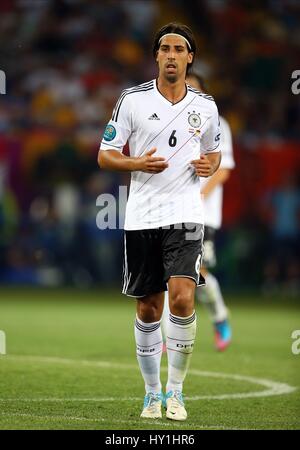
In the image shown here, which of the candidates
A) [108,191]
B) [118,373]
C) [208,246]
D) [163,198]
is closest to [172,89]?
[163,198]

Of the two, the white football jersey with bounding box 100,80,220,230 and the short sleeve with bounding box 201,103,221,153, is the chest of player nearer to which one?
the white football jersey with bounding box 100,80,220,230

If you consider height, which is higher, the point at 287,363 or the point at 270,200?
the point at 270,200

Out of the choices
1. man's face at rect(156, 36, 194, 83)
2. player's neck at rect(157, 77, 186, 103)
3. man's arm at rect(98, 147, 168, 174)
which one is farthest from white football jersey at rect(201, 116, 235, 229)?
man's arm at rect(98, 147, 168, 174)

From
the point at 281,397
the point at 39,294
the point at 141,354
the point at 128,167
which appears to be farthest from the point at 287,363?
the point at 39,294

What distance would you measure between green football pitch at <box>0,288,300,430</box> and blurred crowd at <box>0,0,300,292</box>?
4.15m

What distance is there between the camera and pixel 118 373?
817 centimetres

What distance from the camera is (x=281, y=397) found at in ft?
23.0

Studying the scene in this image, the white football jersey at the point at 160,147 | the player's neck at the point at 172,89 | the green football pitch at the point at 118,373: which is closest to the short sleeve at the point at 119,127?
the white football jersey at the point at 160,147

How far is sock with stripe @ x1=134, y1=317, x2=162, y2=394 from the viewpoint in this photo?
623cm

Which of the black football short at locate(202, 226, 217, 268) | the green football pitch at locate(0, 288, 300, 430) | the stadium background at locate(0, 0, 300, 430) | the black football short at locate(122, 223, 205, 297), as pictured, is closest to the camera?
the green football pitch at locate(0, 288, 300, 430)

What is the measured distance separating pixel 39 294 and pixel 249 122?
6.23 metres

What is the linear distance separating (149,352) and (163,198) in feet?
3.10

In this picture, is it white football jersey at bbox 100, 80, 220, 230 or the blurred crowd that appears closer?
white football jersey at bbox 100, 80, 220, 230

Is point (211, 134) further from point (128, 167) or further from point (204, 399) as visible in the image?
point (204, 399)
